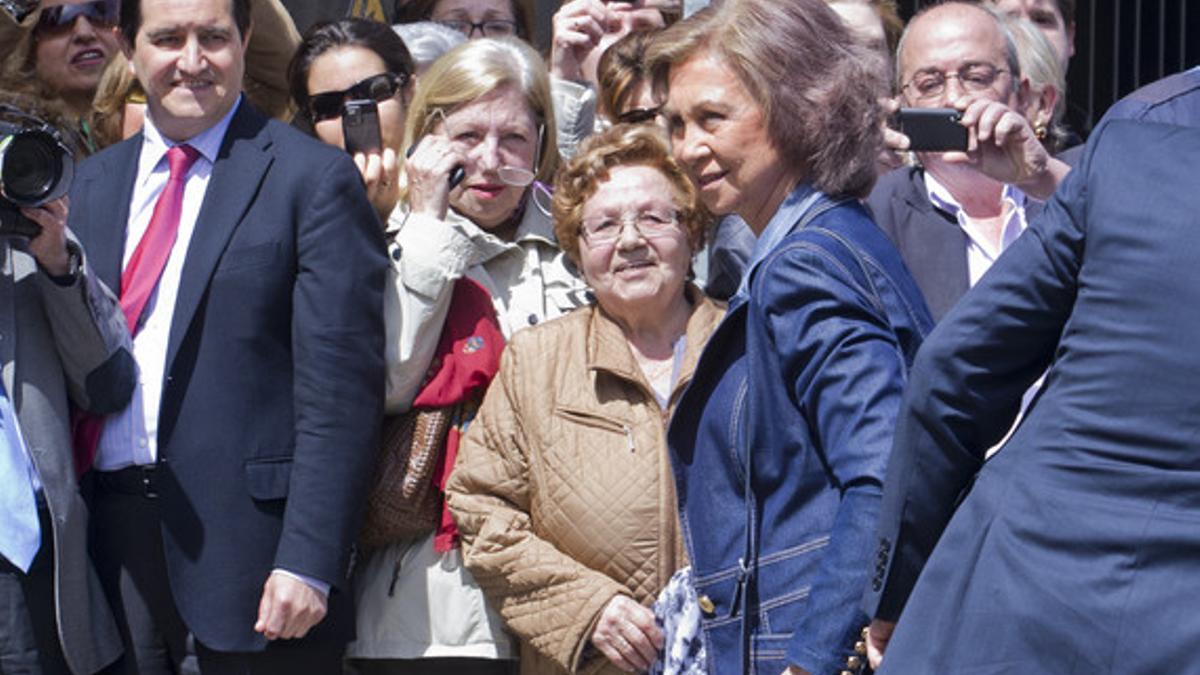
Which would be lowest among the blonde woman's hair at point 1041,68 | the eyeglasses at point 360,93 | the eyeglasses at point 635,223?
the blonde woman's hair at point 1041,68

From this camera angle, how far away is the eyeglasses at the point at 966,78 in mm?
4461

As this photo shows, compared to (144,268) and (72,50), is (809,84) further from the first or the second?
(72,50)

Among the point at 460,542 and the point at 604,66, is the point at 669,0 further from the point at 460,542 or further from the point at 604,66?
the point at 460,542

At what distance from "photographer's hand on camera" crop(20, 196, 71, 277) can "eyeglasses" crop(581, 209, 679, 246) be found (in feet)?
3.39

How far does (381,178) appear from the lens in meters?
4.38

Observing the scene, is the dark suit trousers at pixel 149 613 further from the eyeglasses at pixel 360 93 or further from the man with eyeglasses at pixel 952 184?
the man with eyeglasses at pixel 952 184

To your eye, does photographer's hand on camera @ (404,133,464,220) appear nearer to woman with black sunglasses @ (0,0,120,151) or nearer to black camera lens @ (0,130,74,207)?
black camera lens @ (0,130,74,207)

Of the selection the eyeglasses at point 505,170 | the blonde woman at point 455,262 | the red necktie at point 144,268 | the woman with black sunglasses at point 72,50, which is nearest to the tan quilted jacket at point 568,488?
the blonde woman at point 455,262

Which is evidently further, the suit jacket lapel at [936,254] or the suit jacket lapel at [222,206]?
the suit jacket lapel at [936,254]

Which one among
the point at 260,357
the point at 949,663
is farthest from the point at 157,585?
the point at 949,663

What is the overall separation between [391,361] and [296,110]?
101 cm

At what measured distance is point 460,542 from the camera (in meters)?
4.10

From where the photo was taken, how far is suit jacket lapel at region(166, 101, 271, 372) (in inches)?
154

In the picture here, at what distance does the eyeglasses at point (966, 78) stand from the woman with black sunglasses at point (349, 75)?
1.18 metres
